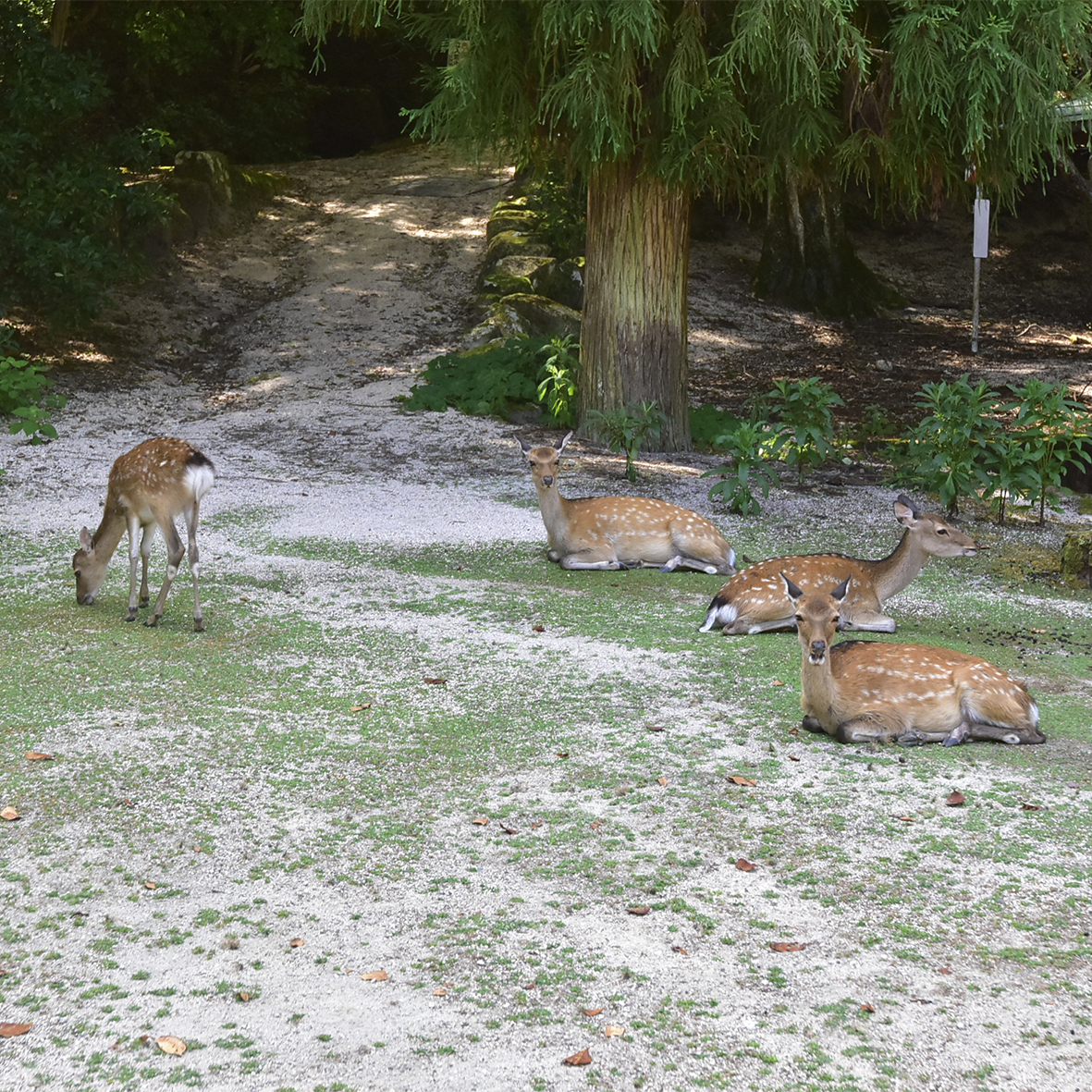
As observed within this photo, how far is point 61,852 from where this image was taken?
173 inches

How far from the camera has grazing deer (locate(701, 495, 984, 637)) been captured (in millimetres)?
6965

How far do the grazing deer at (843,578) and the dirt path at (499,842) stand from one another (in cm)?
20

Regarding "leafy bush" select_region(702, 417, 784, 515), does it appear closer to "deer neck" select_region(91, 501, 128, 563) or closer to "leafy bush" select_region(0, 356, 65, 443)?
"deer neck" select_region(91, 501, 128, 563)

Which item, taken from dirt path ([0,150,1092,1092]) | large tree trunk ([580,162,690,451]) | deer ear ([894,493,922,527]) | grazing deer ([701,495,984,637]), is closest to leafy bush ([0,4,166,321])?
large tree trunk ([580,162,690,451])

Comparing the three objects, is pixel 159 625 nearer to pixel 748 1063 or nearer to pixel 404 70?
pixel 748 1063

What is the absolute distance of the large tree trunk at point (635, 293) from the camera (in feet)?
39.1

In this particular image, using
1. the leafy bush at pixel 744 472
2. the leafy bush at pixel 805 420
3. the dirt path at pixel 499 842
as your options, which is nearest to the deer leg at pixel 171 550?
the dirt path at pixel 499 842

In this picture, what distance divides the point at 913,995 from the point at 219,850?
7.23ft

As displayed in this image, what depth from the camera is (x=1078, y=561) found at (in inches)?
328

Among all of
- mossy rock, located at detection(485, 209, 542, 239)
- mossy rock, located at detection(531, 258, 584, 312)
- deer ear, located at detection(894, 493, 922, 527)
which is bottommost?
deer ear, located at detection(894, 493, 922, 527)

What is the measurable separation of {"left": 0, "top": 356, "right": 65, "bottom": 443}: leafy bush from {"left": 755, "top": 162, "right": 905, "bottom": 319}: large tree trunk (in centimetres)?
1147

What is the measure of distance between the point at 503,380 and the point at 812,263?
8.66 metres

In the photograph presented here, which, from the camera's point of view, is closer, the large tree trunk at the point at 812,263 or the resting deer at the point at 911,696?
the resting deer at the point at 911,696

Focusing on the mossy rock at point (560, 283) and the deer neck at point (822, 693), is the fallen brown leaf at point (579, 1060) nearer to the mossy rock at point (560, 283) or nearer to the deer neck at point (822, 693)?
the deer neck at point (822, 693)
